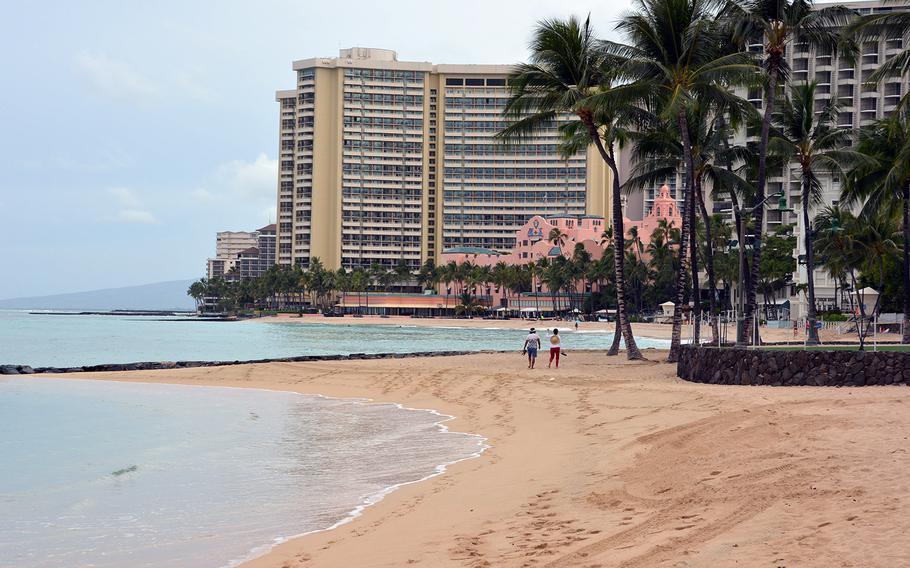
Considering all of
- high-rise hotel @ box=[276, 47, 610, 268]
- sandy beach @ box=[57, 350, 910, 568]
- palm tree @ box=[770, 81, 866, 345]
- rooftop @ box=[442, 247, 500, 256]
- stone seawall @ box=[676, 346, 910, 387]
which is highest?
high-rise hotel @ box=[276, 47, 610, 268]

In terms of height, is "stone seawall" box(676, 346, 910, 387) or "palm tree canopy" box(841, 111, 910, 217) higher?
"palm tree canopy" box(841, 111, 910, 217)

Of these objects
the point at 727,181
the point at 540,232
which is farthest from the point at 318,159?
the point at 727,181

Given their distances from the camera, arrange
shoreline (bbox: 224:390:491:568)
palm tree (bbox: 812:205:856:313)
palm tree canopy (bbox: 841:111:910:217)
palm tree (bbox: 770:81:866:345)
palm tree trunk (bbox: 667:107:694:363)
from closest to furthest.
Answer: shoreline (bbox: 224:390:491:568) < palm tree trunk (bbox: 667:107:694:363) < palm tree canopy (bbox: 841:111:910:217) < palm tree (bbox: 770:81:866:345) < palm tree (bbox: 812:205:856:313)

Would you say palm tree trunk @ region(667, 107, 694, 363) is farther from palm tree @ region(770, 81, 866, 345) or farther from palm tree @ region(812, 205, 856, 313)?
palm tree @ region(812, 205, 856, 313)

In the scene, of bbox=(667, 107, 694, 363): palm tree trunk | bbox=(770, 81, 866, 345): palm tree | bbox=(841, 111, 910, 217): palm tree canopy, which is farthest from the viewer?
bbox=(770, 81, 866, 345): palm tree

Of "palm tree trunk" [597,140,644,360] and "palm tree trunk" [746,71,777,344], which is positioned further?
"palm tree trunk" [597,140,644,360]

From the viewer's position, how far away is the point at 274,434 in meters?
18.1

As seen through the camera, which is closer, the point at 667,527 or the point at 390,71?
the point at 667,527

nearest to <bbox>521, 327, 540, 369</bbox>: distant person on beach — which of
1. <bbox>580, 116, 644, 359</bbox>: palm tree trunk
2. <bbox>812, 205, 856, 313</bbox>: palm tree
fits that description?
<bbox>580, 116, 644, 359</bbox>: palm tree trunk

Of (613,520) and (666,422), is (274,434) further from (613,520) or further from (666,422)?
(613,520)

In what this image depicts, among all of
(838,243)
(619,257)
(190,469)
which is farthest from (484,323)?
(190,469)

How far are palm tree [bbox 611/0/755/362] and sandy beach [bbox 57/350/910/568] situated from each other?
44.0ft

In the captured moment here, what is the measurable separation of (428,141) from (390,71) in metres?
15.8

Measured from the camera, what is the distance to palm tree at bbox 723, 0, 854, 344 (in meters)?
28.2
